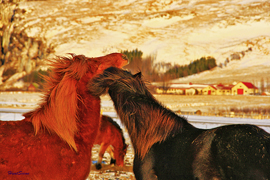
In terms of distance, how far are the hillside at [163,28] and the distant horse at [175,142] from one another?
6.41m

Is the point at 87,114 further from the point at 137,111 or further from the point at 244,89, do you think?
the point at 244,89

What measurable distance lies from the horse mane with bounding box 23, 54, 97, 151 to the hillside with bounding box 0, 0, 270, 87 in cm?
653

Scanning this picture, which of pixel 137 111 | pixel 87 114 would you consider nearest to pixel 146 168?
pixel 137 111

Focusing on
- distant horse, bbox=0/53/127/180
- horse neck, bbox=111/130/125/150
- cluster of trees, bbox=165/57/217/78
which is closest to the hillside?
cluster of trees, bbox=165/57/217/78

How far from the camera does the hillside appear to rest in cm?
694

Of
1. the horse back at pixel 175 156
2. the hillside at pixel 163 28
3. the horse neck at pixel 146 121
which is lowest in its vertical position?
the horse back at pixel 175 156

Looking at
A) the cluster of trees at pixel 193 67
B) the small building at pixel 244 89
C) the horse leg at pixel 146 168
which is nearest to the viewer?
the horse leg at pixel 146 168

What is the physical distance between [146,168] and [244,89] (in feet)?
21.4

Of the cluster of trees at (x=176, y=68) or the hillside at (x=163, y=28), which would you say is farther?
the cluster of trees at (x=176, y=68)

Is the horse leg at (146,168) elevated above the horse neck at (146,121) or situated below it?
below

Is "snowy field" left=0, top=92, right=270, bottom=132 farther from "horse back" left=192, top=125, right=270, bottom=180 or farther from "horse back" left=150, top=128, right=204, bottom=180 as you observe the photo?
"horse back" left=192, top=125, right=270, bottom=180

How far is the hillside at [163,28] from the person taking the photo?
694 centimetres

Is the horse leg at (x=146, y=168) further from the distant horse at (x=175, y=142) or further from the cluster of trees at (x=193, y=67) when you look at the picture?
the cluster of trees at (x=193, y=67)

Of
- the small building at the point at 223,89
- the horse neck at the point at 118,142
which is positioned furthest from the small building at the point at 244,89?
the horse neck at the point at 118,142
